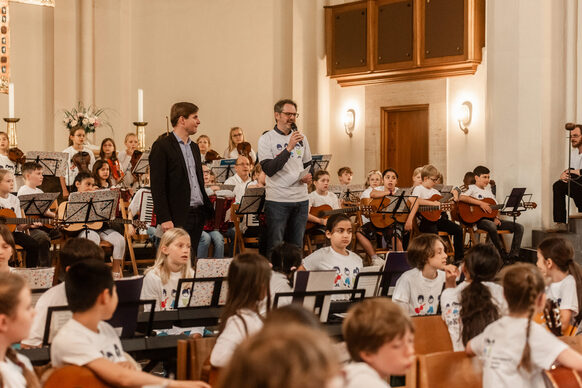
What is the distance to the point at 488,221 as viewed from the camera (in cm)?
1077

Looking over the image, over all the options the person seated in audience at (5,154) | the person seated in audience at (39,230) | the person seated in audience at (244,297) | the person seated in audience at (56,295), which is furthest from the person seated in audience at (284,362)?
the person seated in audience at (5,154)

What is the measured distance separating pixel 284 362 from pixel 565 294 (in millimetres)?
3665

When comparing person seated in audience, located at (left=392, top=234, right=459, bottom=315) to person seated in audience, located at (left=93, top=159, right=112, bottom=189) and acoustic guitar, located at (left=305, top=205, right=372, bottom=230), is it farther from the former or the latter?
person seated in audience, located at (left=93, top=159, right=112, bottom=189)

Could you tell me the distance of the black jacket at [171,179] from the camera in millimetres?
6199

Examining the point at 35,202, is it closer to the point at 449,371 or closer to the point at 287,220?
the point at 287,220

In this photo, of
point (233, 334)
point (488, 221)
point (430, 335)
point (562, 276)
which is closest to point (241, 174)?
point (488, 221)

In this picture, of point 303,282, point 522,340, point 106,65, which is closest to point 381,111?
point 106,65

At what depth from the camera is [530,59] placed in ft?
36.5

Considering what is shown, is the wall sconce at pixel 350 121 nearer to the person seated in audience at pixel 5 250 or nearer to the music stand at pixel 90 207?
the music stand at pixel 90 207

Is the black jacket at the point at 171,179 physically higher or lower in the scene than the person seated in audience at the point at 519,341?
higher

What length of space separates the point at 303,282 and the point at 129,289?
37.5 inches

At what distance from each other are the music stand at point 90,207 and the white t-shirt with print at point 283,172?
1.72 m

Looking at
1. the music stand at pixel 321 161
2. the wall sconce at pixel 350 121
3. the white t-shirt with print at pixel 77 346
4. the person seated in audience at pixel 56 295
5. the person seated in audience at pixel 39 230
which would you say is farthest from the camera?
the wall sconce at pixel 350 121

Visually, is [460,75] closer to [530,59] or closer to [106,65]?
[530,59]
